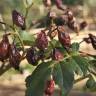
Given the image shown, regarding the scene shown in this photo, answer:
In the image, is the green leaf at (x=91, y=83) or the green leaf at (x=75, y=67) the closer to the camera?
the green leaf at (x=75, y=67)

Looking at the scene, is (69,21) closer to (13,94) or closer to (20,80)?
(13,94)

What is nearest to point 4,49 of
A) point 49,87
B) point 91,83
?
point 49,87

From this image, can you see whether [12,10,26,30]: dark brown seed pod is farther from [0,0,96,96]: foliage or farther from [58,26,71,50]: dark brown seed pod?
[58,26,71,50]: dark brown seed pod

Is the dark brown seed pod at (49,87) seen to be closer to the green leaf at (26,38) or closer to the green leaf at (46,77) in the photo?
the green leaf at (46,77)

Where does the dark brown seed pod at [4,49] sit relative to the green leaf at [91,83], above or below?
above

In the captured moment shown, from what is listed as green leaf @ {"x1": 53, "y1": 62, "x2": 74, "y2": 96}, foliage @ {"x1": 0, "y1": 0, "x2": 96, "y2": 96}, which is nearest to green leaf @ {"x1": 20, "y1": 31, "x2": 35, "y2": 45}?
foliage @ {"x1": 0, "y1": 0, "x2": 96, "y2": 96}

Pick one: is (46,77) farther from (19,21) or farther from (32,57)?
(19,21)

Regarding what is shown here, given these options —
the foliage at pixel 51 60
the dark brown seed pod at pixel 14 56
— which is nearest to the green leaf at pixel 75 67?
the foliage at pixel 51 60
